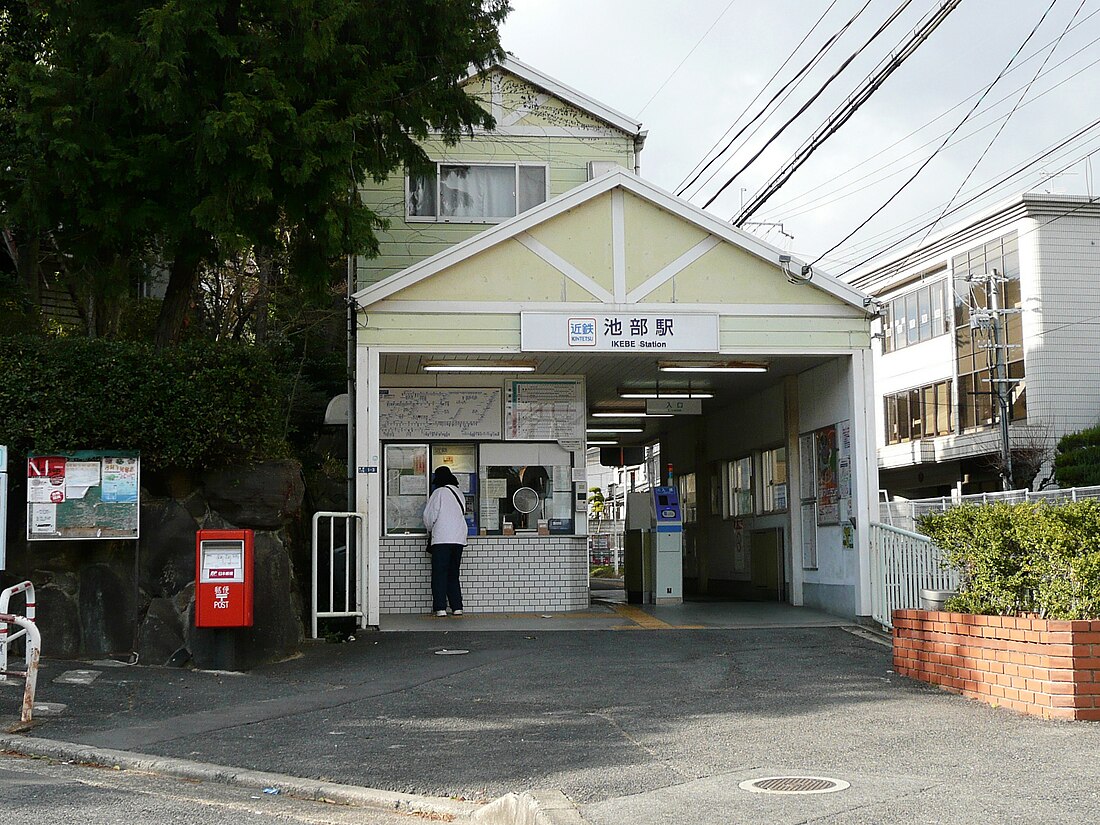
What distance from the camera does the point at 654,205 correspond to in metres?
15.2

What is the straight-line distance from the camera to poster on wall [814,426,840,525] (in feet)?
52.2

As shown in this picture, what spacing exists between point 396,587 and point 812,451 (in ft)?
19.9

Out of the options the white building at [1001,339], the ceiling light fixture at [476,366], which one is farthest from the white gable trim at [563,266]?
the white building at [1001,339]

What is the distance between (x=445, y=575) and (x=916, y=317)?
35011 millimetres

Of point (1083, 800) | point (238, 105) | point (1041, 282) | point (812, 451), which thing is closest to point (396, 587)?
point (812, 451)

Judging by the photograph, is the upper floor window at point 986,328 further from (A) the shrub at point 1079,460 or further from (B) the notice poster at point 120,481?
(B) the notice poster at point 120,481

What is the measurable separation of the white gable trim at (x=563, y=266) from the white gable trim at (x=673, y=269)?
337 mm

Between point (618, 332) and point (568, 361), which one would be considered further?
point (568, 361)

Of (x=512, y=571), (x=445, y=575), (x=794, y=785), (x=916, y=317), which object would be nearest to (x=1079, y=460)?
(x=916, y=317)

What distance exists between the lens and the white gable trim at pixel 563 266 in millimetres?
14961

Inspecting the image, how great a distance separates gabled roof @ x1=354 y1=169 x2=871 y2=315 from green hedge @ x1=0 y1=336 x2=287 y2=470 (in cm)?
347

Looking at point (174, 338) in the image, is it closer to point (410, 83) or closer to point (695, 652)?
point (410, 83)

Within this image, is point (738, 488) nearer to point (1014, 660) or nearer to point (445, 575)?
point (445, 575)

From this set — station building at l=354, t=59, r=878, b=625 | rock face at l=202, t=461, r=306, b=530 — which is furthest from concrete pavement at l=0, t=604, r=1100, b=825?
station building at l=354, t=59, r=878, b=625
